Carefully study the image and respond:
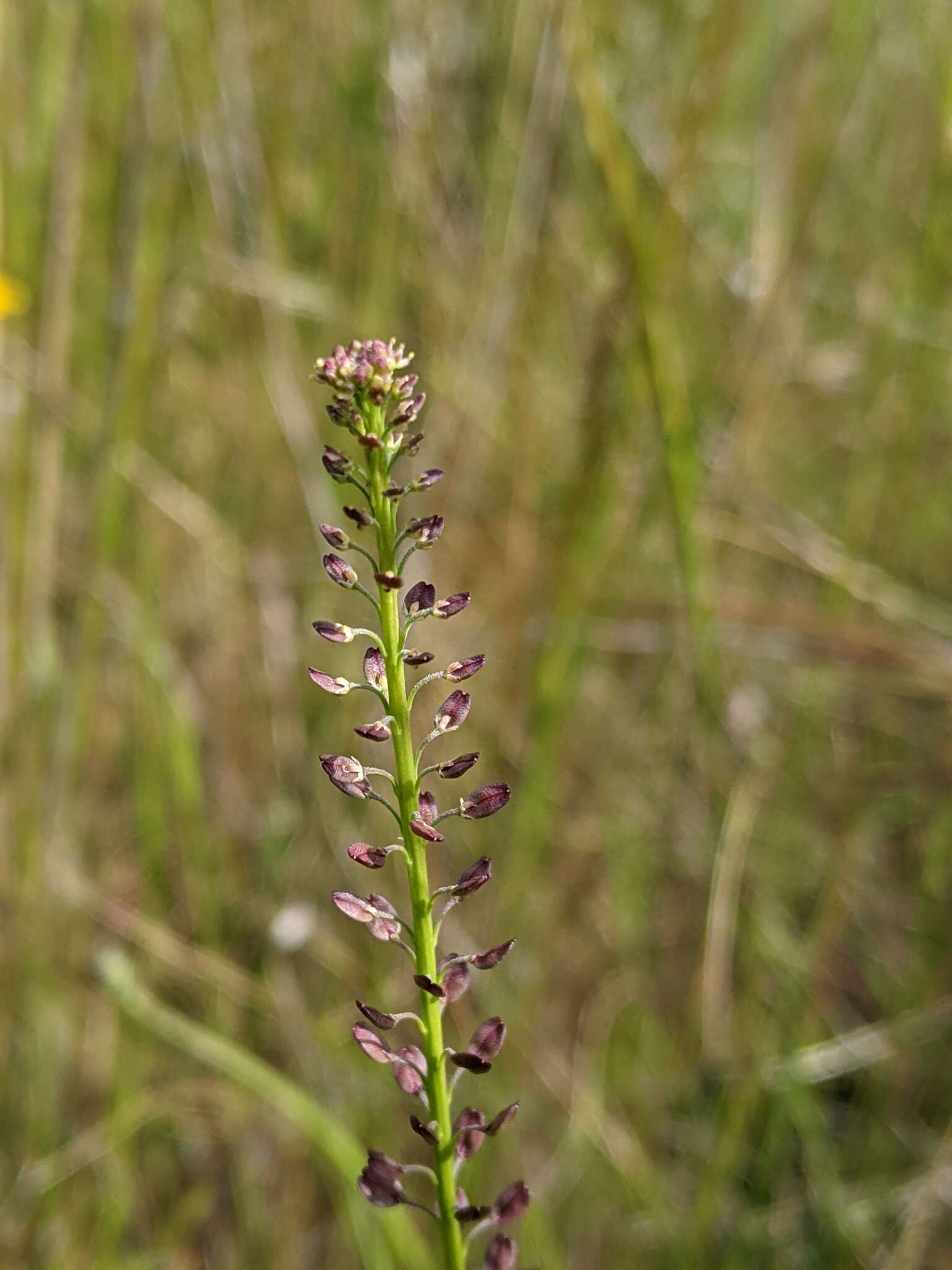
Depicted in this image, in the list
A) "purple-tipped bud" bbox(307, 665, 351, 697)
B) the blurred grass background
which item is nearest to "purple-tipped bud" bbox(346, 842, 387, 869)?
"purple-tipped bud" bbox(307, 665, 351, 697)

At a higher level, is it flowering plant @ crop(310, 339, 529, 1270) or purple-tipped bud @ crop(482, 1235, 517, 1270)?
flowering plant @ crop(310, 339, 529, 1270)

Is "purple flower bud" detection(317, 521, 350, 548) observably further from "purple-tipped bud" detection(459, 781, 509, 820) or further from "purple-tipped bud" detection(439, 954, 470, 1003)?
"purple-tipped bud" detection(439, 954, 470, 1003)

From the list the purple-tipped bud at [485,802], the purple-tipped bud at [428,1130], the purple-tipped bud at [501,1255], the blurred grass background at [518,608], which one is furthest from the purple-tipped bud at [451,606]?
the blurred grass background at [518,608]

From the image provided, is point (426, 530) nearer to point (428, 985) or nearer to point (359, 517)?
point (359, 517)

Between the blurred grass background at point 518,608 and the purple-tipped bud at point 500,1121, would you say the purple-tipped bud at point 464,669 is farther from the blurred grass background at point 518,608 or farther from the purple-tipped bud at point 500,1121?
the blurred grass background at point 518,608

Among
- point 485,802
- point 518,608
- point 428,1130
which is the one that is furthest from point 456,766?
point 518,608

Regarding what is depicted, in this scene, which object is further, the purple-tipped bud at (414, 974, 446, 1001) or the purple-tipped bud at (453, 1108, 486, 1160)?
the purple-tipped bud at (453, 1108, 486, 1160)
